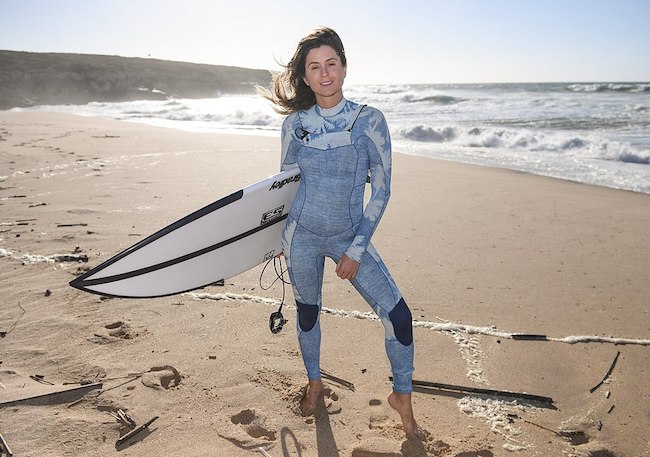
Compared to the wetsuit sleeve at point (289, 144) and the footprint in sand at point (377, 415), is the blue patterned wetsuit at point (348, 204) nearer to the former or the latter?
the wetsuit sleeve at point (289, 144)

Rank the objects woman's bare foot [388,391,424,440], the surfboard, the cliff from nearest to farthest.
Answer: woman's bare foot [388,391,424,440], the surfboard, the cliff

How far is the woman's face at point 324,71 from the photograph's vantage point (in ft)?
7.66

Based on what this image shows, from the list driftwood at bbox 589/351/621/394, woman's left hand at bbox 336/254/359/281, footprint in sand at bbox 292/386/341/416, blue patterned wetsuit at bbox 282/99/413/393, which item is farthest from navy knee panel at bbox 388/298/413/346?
driftwood at bbox 589/351/621/394

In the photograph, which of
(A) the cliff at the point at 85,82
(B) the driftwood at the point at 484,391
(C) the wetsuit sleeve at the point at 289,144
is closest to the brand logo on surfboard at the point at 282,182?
(C) the wetsuit sleeve at the point at 289,144

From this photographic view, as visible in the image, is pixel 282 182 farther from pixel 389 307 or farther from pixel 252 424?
pixel 252 424

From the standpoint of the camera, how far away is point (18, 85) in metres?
37.7

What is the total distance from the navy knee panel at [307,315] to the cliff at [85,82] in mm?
32251

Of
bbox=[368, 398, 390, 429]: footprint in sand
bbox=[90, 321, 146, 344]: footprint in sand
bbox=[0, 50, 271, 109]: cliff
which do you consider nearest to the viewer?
bbox=[368, 398, 390, 429]: footprint in sand

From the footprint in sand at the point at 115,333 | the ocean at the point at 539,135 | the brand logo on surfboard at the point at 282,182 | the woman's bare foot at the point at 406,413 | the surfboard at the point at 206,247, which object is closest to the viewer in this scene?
the woman's bare foot at the point at 406,413

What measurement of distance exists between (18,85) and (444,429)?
43995 millimetres

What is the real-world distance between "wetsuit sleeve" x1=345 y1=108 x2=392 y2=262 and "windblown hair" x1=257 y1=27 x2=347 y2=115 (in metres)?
0.34

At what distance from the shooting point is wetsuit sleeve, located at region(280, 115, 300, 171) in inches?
100

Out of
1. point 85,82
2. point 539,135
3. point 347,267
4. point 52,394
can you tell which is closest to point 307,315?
point 347,267

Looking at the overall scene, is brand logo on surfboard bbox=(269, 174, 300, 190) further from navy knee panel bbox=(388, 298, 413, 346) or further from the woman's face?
navy knee panel bbox=(388, 298, 413, 346)
